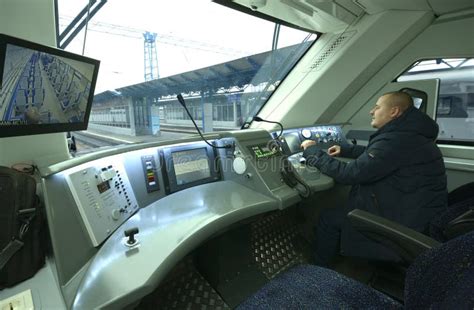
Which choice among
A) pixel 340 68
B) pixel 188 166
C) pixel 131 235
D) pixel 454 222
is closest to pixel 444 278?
pixel 454 222

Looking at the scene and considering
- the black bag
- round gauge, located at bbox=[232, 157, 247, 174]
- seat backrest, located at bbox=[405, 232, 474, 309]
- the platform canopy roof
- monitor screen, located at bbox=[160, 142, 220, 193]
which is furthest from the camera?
the platform canopy roof

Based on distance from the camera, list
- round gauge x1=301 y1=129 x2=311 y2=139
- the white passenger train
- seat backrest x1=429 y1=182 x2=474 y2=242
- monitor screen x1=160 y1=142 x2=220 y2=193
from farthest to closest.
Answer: round gauge x1=301 y1=129 x2=311 y2=139 < monitor screen x1=160 y1=142 x2=220 y2=193 < seat backrest x1=429 y1=182 x2=474 y2=242 < the white passenger train

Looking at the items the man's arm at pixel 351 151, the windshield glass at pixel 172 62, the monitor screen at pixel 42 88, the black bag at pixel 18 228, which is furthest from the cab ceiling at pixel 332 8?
the black bag at pixel 18 228

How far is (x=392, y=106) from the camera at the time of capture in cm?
161

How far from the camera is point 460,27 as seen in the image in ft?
7.07

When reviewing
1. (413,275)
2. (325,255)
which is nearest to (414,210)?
(325,255)

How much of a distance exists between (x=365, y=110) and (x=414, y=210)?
1.56m

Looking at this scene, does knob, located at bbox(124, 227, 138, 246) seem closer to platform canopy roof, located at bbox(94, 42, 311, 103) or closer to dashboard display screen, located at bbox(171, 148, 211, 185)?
dashboard display screen, located at bbox(171, 148, 211, 185)

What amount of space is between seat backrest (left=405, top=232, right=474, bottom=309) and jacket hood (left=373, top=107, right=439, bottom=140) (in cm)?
99

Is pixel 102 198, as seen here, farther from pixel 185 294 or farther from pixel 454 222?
pixel 454 222

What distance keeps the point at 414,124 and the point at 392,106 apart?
186mm

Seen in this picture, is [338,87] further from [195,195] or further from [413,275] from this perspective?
[413,275]

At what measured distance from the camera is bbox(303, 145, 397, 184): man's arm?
149 cm

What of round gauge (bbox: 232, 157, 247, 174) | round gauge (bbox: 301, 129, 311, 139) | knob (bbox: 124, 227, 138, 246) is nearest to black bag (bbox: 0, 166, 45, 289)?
knob (bbox: 124, 227, 138, 246)
